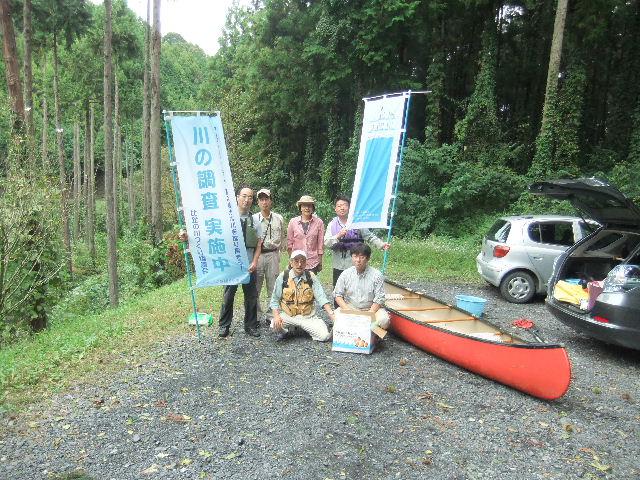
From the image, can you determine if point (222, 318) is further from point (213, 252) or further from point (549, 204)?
point (549, 204)

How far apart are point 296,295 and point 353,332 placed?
888mm

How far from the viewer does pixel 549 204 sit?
1527 cm

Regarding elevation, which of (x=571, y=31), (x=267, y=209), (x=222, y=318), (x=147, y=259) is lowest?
(x=147, y=259)

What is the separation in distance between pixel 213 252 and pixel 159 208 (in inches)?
395

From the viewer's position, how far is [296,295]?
6.15m

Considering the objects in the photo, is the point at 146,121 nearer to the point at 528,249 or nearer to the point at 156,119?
the point at 156,119

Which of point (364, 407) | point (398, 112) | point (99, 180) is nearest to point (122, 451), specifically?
point (364, 407)

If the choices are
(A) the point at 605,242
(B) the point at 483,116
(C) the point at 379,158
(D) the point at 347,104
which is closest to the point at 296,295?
(C) the point at 379,158

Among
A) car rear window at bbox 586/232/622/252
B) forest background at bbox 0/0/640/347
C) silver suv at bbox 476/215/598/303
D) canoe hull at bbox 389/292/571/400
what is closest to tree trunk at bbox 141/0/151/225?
forest background at bbox 0/0/640/347

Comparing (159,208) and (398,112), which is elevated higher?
(398,112)

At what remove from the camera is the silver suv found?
28.2 ft

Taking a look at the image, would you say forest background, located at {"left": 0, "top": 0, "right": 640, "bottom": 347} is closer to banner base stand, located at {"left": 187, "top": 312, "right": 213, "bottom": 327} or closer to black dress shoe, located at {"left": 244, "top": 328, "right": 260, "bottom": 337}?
banner base stand, located at {"left": 187, "top": 312, "right": 213, "bottom": 327}

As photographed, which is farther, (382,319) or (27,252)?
(27,252)

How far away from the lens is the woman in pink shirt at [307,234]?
644 cm
